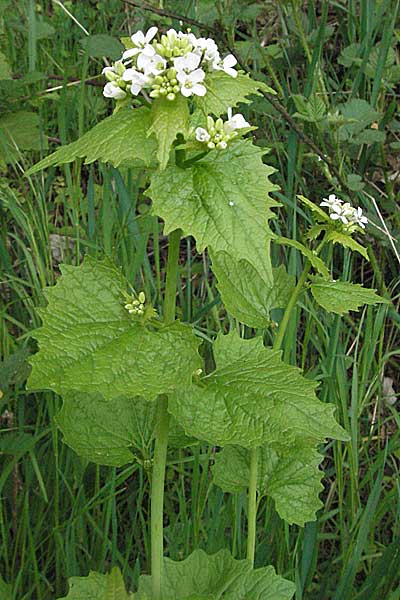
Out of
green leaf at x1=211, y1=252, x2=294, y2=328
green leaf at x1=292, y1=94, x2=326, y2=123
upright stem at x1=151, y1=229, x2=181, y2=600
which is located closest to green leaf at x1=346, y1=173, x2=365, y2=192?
green leaf at x1=292, y1=94, x2=326, y2=123

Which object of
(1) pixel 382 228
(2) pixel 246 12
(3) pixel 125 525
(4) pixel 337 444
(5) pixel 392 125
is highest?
(2) pixel 246 12

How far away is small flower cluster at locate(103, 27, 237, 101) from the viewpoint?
1.01 m

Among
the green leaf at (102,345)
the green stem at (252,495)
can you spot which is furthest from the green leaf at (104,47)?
the green stem at (252,495)

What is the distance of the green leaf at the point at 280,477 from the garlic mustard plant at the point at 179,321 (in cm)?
10

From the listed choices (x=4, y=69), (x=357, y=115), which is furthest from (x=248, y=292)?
(x=4, y=69)

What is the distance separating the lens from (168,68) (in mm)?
1051

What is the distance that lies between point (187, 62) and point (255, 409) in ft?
1.46

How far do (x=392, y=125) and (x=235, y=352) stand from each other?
63.6 inches

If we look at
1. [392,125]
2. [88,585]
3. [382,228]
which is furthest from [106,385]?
[392,125]

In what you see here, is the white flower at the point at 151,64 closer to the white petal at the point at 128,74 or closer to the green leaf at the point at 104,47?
the white petal at the point at 128,74

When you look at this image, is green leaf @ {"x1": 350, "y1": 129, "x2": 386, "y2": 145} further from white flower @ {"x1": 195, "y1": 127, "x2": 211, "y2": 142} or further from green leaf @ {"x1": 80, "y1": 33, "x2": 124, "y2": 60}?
white flower @ {"x1": 195, "y1": 127, "x2": 211, "y2": 142}

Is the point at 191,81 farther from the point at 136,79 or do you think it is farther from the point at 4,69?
the point at 4,69

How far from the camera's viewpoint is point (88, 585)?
1.35 m

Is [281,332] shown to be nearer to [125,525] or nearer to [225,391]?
[225,391]
